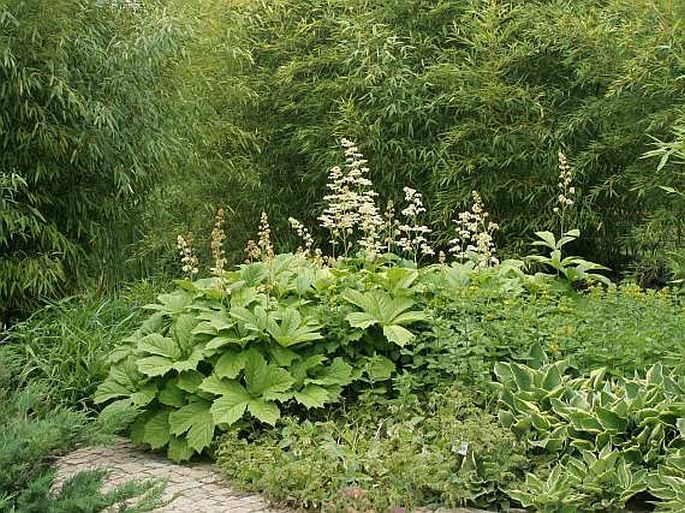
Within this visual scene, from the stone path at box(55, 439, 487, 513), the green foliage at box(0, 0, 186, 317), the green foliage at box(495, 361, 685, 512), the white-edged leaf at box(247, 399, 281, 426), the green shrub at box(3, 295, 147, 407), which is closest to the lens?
the green foliage at box(495, 361, 685, 512)

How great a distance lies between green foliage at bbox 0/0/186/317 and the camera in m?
4.79

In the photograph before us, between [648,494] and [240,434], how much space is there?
1.63 metres

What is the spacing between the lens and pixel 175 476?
3693 millimetres

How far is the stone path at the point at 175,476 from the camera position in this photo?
3.36 m

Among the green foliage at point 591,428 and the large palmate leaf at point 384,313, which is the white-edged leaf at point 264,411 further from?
the green foliage at point 591,428

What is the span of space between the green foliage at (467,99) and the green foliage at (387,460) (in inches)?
104

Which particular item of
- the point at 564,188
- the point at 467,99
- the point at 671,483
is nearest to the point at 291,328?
the point at 671,483

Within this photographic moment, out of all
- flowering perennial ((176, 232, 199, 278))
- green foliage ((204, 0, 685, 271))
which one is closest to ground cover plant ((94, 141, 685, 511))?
Result: flowering perennial ((176, 232, 199, 278))

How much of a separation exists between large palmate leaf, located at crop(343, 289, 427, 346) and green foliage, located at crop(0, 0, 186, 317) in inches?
64.9

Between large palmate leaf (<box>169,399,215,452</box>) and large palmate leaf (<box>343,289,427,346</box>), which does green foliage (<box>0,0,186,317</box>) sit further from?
large palmate leaf (<box>343,289,427,346</box>)

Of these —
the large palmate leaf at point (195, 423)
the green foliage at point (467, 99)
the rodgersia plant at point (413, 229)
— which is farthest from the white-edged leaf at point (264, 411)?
the green foliage at point (467, 99)

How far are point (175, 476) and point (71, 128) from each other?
2116 millimetres

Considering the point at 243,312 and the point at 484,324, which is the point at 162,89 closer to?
the point at 243,312

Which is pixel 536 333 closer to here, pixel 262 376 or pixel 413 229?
pixel 413 229
